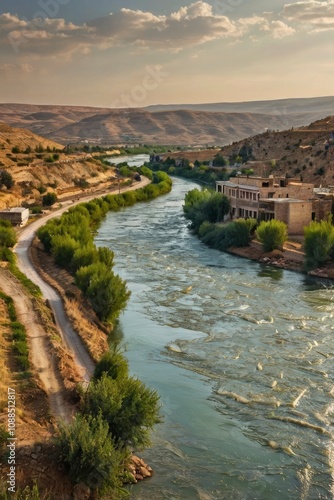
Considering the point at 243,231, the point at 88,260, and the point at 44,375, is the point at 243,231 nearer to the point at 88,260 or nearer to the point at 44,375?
the point at 88,260

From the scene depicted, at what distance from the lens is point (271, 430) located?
13.8m

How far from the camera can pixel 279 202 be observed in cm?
3456

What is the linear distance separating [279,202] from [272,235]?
151 inches

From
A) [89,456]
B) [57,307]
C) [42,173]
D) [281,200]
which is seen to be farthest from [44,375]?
[42,173]

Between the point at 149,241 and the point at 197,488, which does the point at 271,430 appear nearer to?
→ the point at 197,488

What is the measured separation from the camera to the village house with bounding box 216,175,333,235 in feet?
114

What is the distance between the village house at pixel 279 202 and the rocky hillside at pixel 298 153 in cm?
1503

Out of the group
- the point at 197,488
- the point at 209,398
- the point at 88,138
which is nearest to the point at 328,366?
the point at 209,398

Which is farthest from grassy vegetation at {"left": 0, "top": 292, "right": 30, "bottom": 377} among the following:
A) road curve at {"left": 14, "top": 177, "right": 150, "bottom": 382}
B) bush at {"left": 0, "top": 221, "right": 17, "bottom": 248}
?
bush at {"left": 0, "top": 221, "right": 17, "bottom": 248}

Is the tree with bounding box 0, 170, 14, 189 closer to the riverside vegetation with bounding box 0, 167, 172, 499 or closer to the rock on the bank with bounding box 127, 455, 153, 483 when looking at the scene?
the riverside vegetation with bounding box 0, 167, 172, 499

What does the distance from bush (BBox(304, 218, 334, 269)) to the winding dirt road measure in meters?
12.5

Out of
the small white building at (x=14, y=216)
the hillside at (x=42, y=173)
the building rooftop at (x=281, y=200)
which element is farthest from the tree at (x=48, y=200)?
the building rooftop at (x=281, y=200)

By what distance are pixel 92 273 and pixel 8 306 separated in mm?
3381

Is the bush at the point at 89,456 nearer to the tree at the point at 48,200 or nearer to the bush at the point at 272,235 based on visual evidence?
the bush at the point at 272,235
